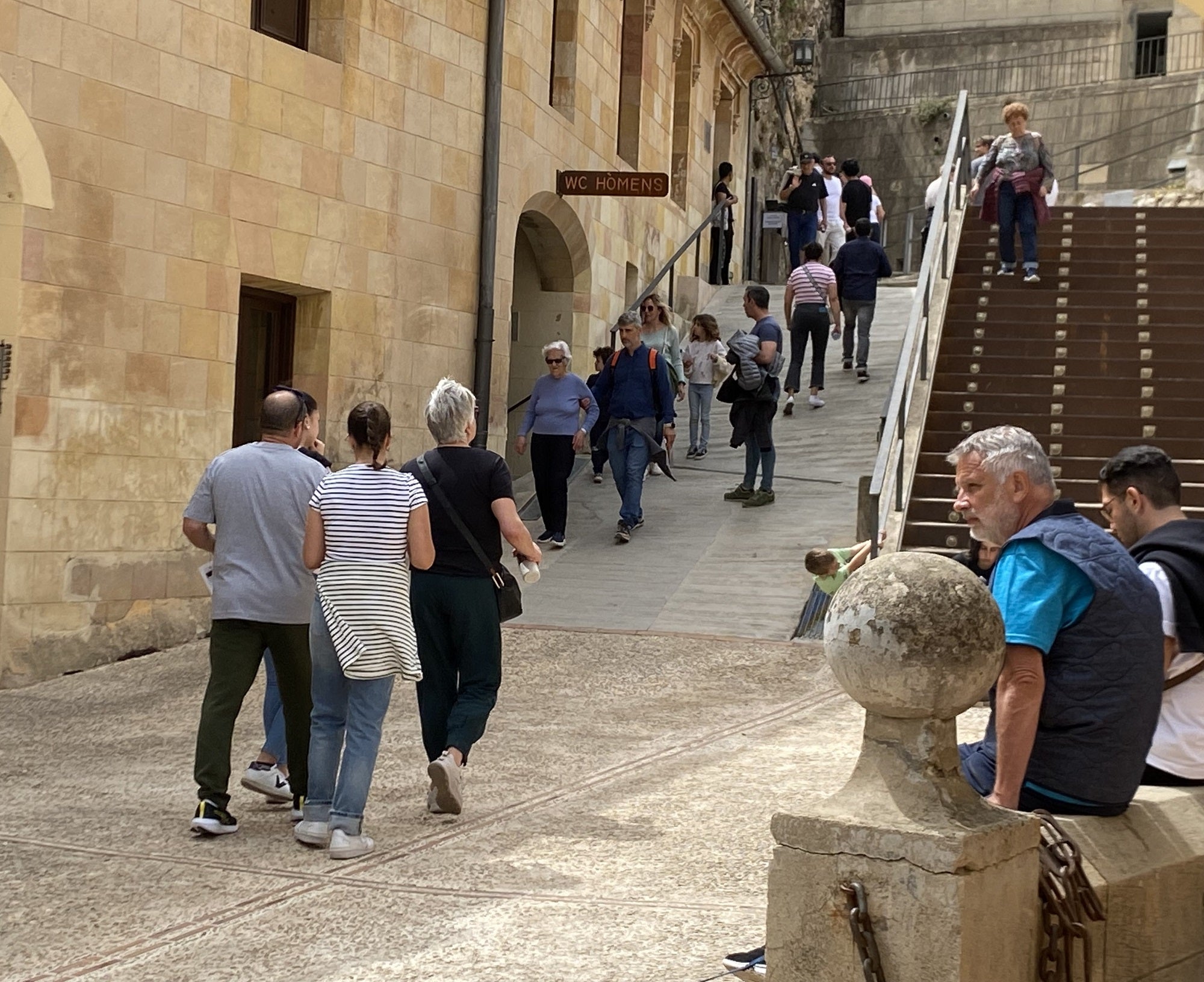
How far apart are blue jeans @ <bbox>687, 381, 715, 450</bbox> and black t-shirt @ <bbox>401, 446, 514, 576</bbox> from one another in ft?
Result: 26.4

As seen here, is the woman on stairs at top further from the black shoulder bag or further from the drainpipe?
the black shoulder bag

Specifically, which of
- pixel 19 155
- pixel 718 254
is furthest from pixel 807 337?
pixel 19 155

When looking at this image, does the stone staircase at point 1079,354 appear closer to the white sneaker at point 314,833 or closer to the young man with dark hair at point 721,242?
the white sneaker at point 314,833

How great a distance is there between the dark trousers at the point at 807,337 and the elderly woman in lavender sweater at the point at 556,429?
3306 mm

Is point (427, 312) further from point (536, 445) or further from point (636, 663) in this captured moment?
point (636, 663)

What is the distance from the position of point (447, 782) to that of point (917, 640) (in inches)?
115

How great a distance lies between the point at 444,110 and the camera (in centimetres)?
1268

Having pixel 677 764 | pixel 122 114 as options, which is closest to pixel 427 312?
pixel 122 114

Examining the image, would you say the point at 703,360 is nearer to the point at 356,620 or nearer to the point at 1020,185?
the point at 1020,185

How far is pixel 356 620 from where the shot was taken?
17.8 ft

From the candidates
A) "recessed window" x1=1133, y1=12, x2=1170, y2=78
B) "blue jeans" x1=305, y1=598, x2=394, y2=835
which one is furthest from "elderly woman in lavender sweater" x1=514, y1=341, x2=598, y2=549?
"recessed window" x1=1133, y1=12, x2=1170, y2=78

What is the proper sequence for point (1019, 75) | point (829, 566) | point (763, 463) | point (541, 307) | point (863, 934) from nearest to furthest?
1. point (863, 934)
2. point (829, 566)
3. point (763, 463)
4. point (541, 307)
5. point (1019, 75)

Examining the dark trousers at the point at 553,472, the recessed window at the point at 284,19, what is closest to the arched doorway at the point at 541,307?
the dark trousers at the point at 553,472

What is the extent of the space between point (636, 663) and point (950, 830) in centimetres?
594
